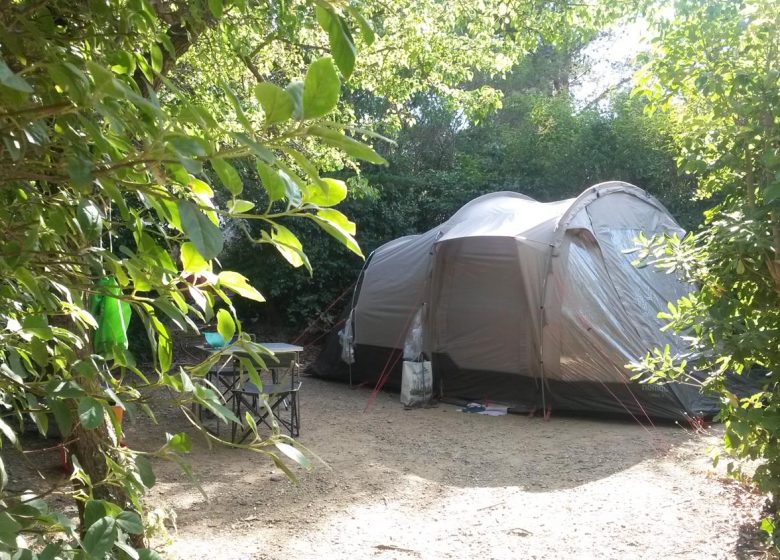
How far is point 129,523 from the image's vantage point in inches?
34.0

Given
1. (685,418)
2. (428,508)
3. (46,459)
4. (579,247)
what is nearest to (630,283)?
(579,247)

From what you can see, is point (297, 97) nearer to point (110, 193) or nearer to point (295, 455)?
point (110, 193)

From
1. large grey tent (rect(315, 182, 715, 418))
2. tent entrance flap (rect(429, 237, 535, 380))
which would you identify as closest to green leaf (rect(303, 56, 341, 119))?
large grey tent (rect(315, 182, 715, 418))

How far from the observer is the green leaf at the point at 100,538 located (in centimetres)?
78

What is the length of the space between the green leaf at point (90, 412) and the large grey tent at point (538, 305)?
18.3ft

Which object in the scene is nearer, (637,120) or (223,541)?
(223,541)

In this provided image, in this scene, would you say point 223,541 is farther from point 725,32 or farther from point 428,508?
point 725,32

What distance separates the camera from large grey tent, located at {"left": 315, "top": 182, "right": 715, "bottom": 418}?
6.33 m

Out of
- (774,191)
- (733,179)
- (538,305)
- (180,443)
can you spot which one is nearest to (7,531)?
(180,443)

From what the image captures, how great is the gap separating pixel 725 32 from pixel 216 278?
2373 millimetres

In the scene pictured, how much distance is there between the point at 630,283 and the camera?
6605 mm

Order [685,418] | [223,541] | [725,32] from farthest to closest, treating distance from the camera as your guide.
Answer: [685,418], [223,541], [725,32]

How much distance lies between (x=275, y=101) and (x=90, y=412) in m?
0.43

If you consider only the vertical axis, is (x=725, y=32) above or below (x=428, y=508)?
above
